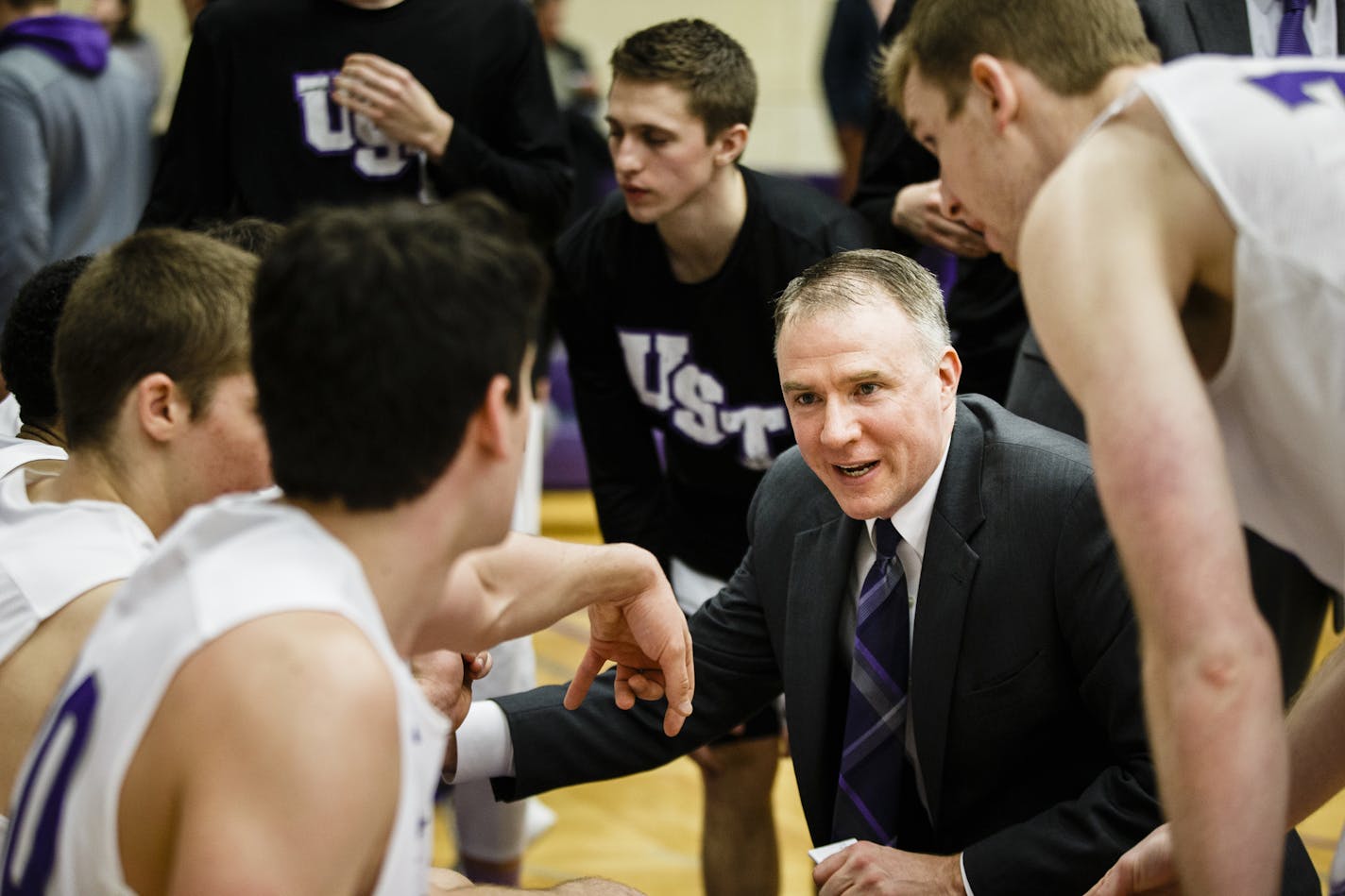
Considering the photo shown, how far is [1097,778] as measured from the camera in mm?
2236

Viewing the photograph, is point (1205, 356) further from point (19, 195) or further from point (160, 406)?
point (19, 195)

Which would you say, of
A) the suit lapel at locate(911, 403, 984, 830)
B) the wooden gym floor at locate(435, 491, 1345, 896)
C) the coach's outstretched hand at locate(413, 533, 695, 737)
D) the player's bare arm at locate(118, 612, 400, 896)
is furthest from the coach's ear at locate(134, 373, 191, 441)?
the wooden gym floor at locate(435, 491, 1345, 896)

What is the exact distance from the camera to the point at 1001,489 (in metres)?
2.34

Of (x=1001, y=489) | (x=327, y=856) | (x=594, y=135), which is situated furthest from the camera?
(x=594, y=135)

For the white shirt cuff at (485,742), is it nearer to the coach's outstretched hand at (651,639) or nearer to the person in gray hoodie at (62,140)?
the coach's outstretched hand at (651,639)

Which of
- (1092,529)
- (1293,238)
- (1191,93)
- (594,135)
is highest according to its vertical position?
(1191,93)

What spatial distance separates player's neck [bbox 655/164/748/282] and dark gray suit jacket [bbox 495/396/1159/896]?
40.8 inches

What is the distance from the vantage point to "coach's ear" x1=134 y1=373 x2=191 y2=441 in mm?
1905

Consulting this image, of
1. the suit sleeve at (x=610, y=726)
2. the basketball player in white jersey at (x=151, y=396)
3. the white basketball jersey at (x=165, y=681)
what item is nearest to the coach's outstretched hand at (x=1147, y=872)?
the suit sleeve at (x=610, y=726)

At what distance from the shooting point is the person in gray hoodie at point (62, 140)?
376 cm

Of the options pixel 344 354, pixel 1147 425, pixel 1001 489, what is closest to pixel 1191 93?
pixel 1147 425

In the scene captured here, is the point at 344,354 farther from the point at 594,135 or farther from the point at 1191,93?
the point at 594,135

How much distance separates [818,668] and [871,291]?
0.60 metres

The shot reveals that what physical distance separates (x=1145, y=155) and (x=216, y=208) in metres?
2.54
